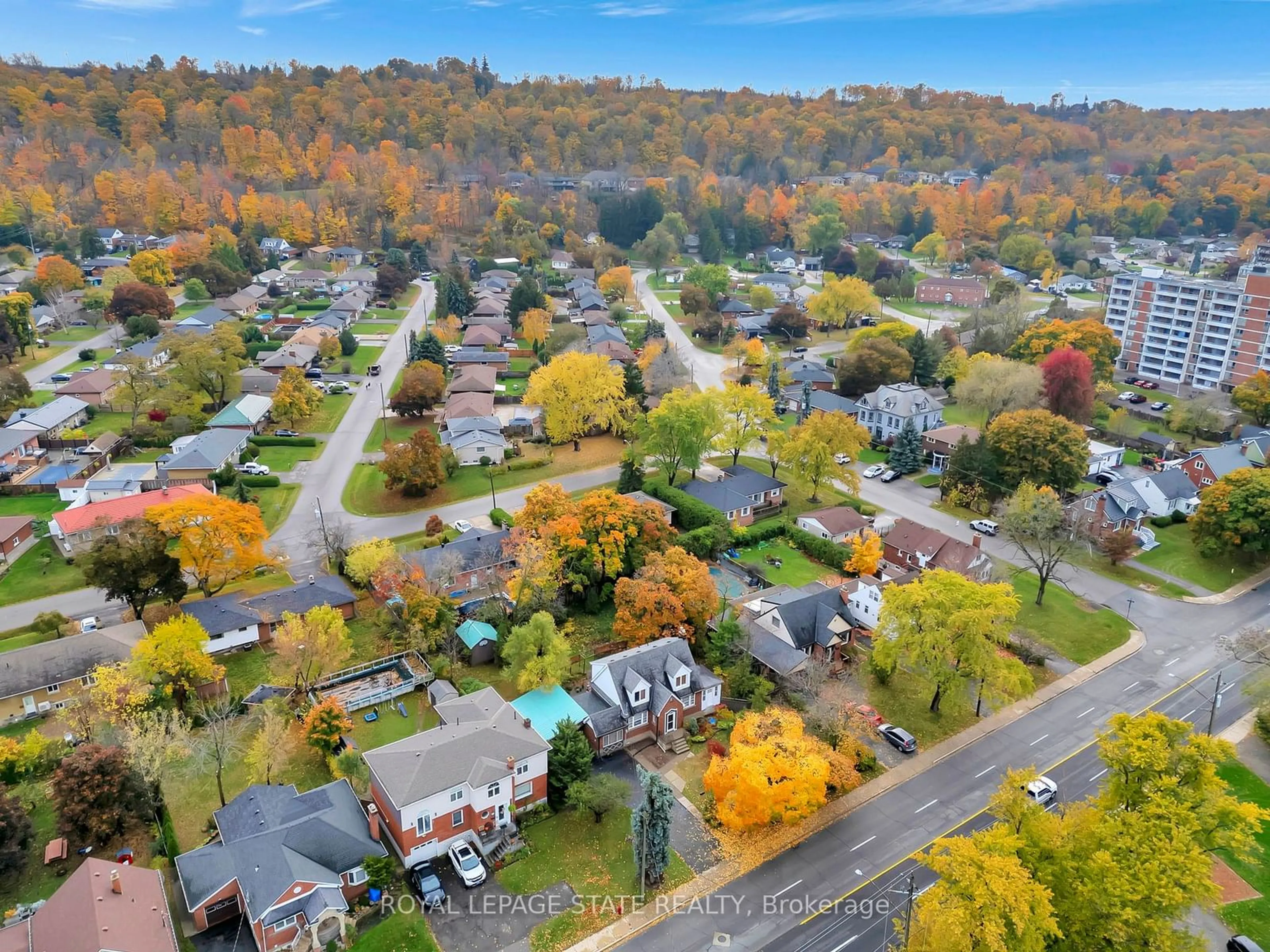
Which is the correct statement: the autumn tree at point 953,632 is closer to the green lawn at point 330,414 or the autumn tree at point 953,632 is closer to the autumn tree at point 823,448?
the autumn tree at point 823,448

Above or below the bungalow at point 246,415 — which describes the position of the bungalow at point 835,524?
below

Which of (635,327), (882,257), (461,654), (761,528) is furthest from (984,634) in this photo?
(882,257)

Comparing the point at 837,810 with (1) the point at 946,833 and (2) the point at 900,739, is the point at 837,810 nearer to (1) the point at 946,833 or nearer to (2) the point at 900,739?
(1) the point at 946,833

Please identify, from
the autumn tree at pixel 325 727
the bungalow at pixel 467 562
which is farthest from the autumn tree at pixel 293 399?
the autumn tree at pixel 325 727

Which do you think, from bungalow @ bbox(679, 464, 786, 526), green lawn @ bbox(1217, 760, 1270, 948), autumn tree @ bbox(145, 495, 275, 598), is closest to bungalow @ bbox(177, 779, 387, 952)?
autumn tree @ bbox(145, 495, 275, 598)

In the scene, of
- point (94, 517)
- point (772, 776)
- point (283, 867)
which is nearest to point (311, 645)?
point (283, 867)

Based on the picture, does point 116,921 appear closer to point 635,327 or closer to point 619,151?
point 635,327
